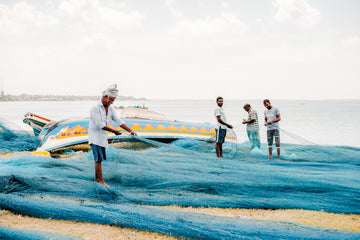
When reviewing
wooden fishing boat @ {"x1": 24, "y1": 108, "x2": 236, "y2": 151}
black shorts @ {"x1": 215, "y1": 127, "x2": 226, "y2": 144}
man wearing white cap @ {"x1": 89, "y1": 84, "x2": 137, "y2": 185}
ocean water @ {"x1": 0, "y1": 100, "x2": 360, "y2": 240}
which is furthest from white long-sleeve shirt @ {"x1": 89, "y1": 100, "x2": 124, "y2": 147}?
wooden fishing boat @ {"x1": 24, "y1": 108, "x2": 236, "y2": 151}

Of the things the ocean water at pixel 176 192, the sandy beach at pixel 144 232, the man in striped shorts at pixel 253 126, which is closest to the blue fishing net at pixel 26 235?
the ocean water at pixel 176 192

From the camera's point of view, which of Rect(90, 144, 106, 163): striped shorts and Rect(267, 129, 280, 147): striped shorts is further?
Rect(267, 129, 280, 147): striped shorts

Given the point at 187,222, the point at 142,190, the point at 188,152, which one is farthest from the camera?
the point at 188,152

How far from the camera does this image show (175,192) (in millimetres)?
4078

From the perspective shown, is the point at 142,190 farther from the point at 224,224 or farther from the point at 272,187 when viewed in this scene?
the point at 272,187

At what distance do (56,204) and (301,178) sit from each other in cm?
346

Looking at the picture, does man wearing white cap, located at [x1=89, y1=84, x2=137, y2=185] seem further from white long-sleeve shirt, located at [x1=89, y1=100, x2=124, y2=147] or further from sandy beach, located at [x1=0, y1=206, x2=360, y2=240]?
sandy beach, located at [x1=0, y1=206, x2=360, y2=240]

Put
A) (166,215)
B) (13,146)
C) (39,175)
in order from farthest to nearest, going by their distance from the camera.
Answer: (13,146) < (39,175) < (166,215)

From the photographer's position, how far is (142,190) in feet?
13.8

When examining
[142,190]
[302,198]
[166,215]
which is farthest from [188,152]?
[166,215]

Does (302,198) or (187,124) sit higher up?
(187,124)

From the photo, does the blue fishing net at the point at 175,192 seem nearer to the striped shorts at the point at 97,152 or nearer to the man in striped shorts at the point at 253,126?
the striped shorts at the point at 97,152

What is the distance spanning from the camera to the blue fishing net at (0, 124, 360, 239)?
2.95 meters

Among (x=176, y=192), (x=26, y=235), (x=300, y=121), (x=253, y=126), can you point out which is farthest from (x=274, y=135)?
(x=300, y=121)
